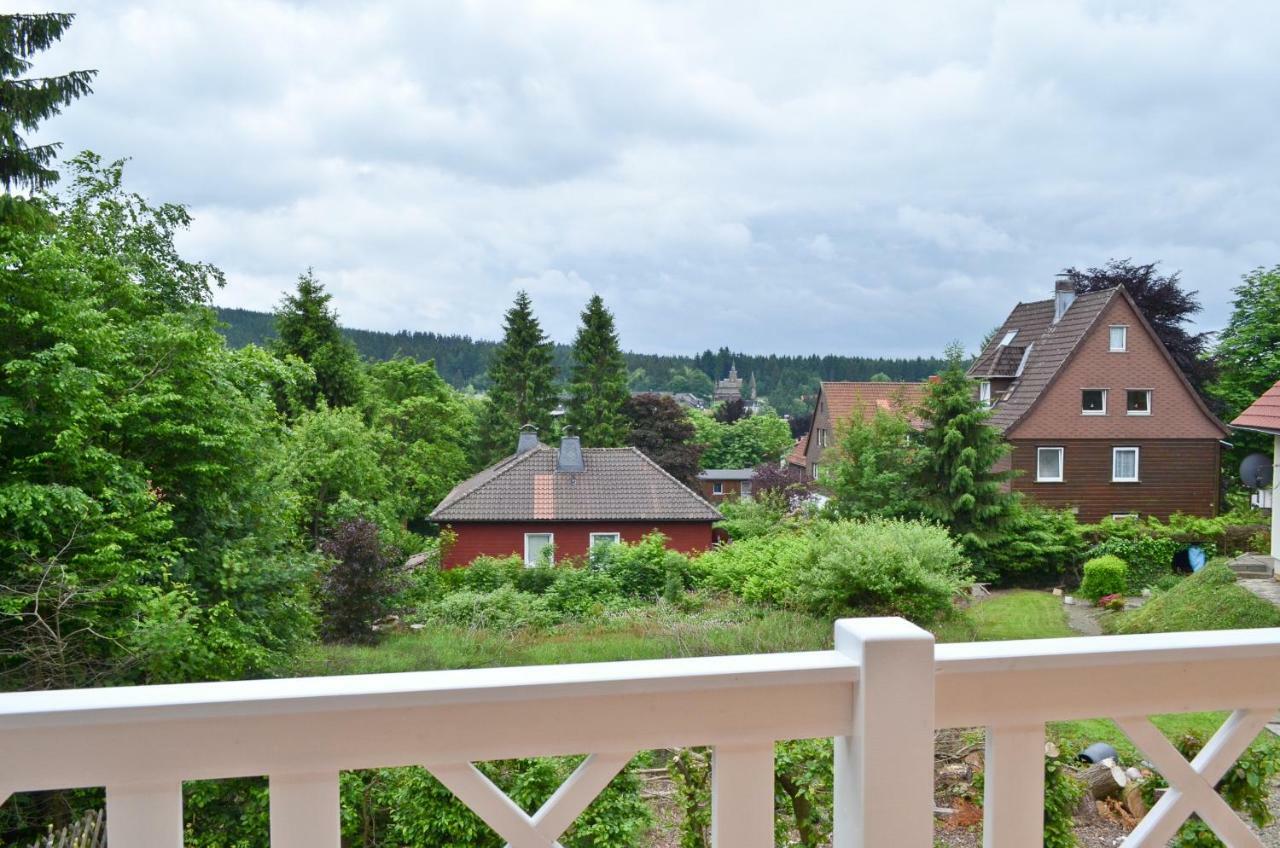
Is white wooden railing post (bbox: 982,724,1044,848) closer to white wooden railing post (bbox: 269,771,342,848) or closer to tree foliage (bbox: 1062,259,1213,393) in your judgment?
white wooden railing post (bbox: 269,771,342,848)

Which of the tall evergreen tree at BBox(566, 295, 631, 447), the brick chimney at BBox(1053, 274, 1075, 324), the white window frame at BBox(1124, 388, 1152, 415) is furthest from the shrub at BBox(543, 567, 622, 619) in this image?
the tall evergreen tree at BBox(566, 295, 631, 447)

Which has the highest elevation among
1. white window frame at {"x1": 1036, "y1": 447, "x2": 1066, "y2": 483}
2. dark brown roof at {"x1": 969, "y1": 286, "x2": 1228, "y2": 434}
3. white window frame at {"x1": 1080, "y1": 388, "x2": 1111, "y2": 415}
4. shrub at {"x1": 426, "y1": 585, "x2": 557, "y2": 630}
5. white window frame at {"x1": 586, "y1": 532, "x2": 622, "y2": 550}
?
dark brown roof at {"x1": 969, "y1": 286, "x2": 1228, "y2": 434}

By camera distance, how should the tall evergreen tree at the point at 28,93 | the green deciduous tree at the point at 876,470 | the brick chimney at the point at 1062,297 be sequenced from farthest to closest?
1. the brick chimney at the point at 1062,297
2. the green deciduous tree at the point at 876,470
3. the tall evergreen tree at the point at 28,93

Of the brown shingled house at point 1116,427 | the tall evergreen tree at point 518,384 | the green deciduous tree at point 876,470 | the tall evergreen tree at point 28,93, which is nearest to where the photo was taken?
the tall evergreen tree at point 28,93

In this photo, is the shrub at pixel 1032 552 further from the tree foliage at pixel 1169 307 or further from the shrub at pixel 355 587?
the shrub at pixel 355 587

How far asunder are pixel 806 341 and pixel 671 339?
8.27 meters

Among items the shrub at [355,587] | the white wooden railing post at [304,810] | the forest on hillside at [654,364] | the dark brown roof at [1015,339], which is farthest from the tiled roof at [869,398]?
the white wooden railing post at [304,810]

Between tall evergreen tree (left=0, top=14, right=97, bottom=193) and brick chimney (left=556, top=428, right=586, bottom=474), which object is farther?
brick chimney (left=556, top=428, right=586, bottom=474)

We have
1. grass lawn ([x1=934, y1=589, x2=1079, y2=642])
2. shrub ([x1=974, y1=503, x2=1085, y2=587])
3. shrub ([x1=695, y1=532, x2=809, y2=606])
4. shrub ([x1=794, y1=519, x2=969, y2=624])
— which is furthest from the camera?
shrub ([x1=974, y1=503, x2=1085, y2=587])

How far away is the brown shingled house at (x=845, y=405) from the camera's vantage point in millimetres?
13062

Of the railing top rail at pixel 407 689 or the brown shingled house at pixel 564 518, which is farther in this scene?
the brown shingled house at pixel 564 518

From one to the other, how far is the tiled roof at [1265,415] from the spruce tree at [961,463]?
4146 mm

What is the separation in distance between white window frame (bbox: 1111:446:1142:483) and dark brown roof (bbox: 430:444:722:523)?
21.0ft

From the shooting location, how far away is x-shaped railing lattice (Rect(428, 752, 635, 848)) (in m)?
Result: 0.54
